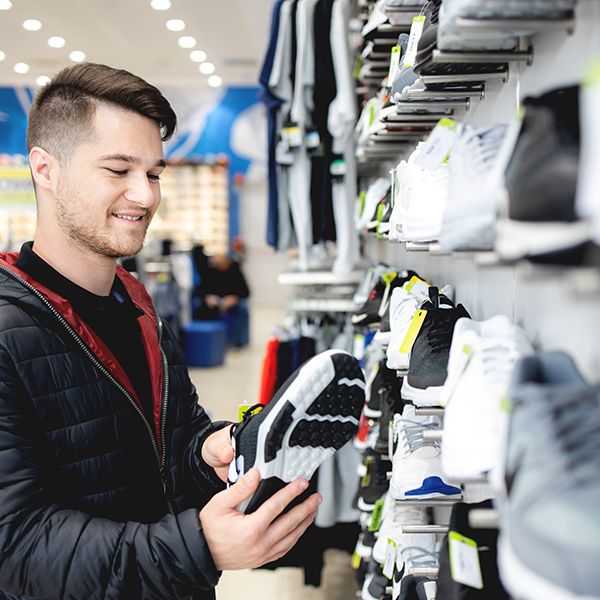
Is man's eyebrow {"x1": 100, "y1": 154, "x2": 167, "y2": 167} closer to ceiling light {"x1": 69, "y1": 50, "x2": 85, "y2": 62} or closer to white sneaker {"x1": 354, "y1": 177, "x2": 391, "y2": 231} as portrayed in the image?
white sneaker {"x1": 354, "y1": 177, "x2": 391, "y2": 231}

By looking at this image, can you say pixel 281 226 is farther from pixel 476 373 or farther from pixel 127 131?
pixel 476 373

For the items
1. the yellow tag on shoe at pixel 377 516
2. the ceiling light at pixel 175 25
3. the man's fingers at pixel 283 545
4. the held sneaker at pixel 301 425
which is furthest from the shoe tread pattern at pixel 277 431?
the ceiling light at pixel 175 25

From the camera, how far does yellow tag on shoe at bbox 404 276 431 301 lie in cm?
135

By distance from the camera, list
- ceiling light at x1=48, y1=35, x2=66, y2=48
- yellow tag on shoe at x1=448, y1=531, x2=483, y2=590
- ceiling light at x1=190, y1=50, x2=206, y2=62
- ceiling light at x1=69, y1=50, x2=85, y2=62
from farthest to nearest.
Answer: ceiling light at x1=190, y1=50, x2=206, y2=62
ceiling light at x1=69, y1=50, x2=85, y2=62
ceiling light at x1=48, y1=35, x2=66, y2=48
yellow tag on shoe at x1=448, y1=531, x2=483, y2=590

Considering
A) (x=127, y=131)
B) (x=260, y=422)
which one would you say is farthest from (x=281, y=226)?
(x=260, y=422)

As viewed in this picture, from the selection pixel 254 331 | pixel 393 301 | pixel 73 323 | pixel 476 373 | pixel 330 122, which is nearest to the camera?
pixel 476 373

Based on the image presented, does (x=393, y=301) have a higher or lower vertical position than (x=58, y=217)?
lower

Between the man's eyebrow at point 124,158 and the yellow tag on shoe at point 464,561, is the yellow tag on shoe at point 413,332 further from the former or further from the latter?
the man's eyebrow at point 124,158

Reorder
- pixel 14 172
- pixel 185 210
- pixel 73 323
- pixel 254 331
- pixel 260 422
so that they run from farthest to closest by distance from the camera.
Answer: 1. pixel 185 210
2. pixel 254 331
3. pixel 14 172
4. pixel 73 323
5. pixel 260 422

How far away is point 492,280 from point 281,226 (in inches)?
77.7

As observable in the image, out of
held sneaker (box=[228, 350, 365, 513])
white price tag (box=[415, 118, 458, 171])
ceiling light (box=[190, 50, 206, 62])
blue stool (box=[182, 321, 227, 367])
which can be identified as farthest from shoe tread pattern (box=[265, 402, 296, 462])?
ceiling light (box=[190, 50, 206, 62])

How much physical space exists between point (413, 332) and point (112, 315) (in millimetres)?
711

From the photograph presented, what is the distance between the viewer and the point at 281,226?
3.07 meters

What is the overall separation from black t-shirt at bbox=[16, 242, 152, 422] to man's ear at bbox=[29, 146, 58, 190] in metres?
0.14
